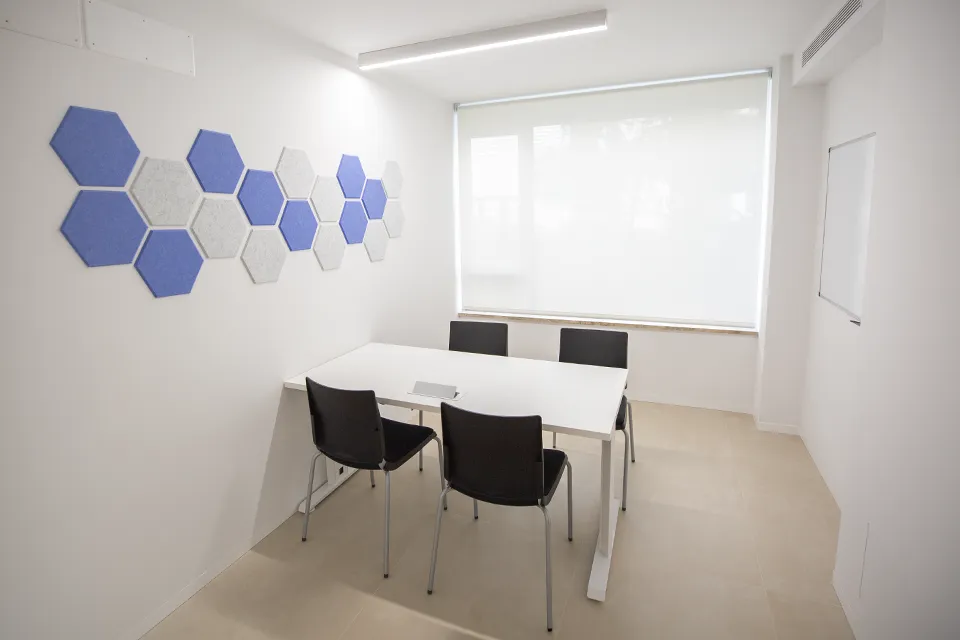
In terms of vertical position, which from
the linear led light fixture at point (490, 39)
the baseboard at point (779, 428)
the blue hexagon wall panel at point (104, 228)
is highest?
the linear led light fixture at point (490, 39)

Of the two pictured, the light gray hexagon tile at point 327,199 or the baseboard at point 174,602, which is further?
the light gray hexagon tile at point 327,199

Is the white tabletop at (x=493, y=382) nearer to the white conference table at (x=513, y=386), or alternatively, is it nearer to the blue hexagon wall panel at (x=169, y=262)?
the white conference table at (x=513, y=386)

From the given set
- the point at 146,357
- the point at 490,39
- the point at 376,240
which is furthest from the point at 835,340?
the point at 146,357

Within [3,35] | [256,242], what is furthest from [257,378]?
[3,35]

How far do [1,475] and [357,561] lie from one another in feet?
4.84

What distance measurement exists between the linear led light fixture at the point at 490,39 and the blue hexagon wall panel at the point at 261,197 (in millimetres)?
1091

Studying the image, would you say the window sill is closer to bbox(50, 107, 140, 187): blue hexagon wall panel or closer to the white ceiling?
the white ceiling

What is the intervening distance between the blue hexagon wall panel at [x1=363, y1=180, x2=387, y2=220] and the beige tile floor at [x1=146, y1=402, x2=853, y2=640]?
1808 millimetres

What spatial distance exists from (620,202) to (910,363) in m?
2.99

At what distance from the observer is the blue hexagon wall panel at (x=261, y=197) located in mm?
2533

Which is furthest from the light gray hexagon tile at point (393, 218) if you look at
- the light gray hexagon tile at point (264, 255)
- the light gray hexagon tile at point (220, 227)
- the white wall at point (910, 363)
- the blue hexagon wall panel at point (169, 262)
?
the white wall at point (910, 363)

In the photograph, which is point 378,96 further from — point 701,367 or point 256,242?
point 701,367

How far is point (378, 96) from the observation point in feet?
11.6

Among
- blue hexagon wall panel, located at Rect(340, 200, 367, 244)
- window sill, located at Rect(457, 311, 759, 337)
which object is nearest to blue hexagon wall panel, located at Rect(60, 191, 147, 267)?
blue hexagon wall panel, located at Rect(340, 200, 367, 244)
